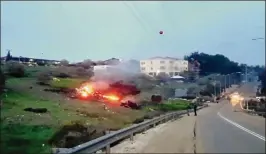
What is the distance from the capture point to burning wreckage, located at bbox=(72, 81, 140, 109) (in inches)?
1238

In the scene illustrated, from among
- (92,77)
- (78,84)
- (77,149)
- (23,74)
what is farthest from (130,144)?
(23,74)

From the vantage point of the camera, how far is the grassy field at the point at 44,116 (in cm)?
2040

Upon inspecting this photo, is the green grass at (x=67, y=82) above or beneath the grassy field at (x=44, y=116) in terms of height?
above

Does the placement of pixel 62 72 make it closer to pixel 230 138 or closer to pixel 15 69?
pixel 15 69

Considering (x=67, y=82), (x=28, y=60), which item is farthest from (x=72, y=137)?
(x=28, y=60)

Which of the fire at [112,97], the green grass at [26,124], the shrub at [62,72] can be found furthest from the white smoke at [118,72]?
the shrub at [62,72]

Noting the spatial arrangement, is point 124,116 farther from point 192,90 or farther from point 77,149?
point 192,90

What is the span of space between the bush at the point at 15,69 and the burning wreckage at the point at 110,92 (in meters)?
6.35

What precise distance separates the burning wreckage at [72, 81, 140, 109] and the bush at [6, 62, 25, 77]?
635cm

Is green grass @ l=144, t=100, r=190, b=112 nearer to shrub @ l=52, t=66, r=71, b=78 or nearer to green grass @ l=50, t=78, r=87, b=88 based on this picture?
green grass @ l=50, t=78, r=87, b=88

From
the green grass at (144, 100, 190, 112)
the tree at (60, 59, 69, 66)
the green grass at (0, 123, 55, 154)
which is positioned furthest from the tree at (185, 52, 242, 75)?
the green grass at (0, 123, 55, 154)

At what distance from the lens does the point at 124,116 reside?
3338 cm

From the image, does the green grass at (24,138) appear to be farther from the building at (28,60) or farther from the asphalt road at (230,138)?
the building at (28,60)

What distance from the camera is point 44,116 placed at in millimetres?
29625
